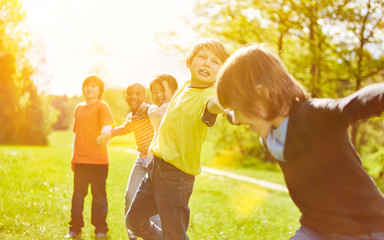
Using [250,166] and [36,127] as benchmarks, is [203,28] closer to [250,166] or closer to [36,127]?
[250,166]

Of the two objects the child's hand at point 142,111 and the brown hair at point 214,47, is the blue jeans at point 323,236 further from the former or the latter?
the child's hand at point 142,111

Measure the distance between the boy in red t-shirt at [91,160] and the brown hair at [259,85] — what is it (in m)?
3.68

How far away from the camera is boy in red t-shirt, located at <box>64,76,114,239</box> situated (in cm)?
557

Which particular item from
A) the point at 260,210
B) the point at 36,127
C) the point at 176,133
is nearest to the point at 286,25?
the point at 260,210

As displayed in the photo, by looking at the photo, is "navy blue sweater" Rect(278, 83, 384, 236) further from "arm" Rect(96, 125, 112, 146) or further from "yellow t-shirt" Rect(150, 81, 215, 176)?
"arm" Rect(96, 125, 112, 146)

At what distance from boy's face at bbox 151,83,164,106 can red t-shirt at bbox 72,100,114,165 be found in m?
1.18

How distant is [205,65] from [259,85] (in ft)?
4.24

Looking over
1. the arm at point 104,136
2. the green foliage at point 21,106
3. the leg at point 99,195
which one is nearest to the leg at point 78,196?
the leg at point 99,195

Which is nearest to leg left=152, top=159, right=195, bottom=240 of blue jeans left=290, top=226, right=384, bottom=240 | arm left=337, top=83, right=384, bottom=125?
blue jeans left=290, top=226, right=384, bottom=240

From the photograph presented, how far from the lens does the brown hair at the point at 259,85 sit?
80.5 inches

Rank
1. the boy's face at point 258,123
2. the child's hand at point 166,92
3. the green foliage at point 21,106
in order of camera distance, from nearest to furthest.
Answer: the boy's face at point 258,123, the child's hand at point 166,92, the green foliage at point 21,106

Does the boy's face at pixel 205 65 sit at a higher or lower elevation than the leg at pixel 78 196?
higher

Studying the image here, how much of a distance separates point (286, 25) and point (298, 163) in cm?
1636

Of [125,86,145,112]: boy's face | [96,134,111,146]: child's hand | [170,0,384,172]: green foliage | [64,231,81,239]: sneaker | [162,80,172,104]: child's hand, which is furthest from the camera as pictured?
[170,0,384,172]: green foliage
